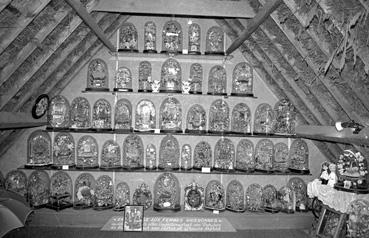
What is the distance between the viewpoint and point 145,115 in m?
5.23

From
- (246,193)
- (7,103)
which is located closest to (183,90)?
(246,193)

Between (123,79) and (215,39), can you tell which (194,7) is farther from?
(123,79)

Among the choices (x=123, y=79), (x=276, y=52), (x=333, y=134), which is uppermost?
(x=276, y=52)

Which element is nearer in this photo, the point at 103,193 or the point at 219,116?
the point at 103,193

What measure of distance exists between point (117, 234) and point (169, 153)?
1.28 m

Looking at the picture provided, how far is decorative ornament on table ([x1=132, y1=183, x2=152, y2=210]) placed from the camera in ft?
16.6

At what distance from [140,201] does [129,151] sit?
71 cm

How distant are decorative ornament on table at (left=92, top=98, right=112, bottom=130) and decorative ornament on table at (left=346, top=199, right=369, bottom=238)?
3177mm

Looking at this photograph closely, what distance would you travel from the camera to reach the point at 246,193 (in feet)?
17.6

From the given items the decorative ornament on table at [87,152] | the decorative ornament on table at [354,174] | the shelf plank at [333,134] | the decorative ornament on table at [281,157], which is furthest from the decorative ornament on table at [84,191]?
the decorative ornament on table at [354,174]

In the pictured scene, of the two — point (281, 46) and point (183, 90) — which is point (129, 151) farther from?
point (281, 46)

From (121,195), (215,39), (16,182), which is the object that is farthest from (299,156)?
(16,182)

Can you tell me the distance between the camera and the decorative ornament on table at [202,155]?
5.16 m

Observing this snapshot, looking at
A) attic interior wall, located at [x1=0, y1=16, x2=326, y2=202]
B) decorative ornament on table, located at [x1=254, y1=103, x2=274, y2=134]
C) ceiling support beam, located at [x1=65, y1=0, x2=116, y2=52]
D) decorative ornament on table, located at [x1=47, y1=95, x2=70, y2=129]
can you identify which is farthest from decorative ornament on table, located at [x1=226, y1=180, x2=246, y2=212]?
ceiling support beam, located at [x1=65, y1=0, x2=116, y2=52]
